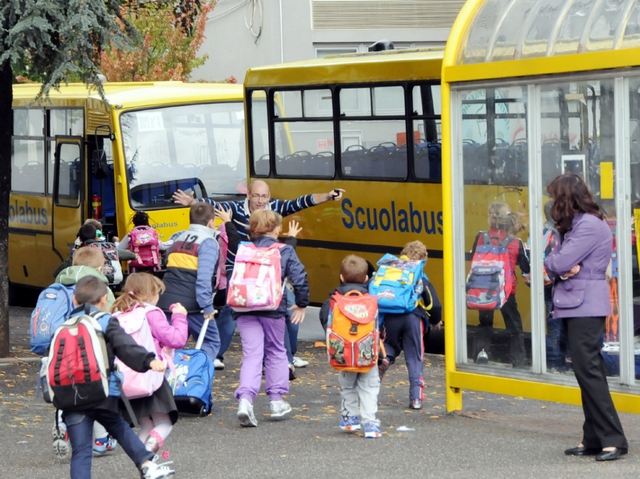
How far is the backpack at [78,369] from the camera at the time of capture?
613cm

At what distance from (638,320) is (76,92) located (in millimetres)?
11140

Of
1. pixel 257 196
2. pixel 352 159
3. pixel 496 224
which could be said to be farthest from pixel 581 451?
pixel 352 159

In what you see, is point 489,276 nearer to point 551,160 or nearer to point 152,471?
point 551,160

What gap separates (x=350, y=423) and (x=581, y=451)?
1.65 meters

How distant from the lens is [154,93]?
1648 cm

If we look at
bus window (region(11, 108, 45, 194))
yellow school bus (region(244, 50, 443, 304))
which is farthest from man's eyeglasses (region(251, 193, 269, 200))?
bus window (region(11, 108, 45, 194))

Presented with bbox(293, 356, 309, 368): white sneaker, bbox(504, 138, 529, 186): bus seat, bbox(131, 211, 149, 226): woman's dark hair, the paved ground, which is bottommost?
the paved ground

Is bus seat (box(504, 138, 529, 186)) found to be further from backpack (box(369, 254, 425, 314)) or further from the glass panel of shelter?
backpack (box(369, 254, 425, 314))

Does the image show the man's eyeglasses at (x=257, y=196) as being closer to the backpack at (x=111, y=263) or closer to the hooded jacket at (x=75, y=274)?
the hooded jacket at (x=75, y=274)

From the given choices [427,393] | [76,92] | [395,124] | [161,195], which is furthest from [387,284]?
[76,92]

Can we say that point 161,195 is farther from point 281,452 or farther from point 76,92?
point 281,452

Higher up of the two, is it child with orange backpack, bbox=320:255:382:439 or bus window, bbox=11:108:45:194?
bus window, bbox=11:108:45:194

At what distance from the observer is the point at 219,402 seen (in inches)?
381

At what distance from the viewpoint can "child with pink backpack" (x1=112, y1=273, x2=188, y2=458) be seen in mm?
6840
